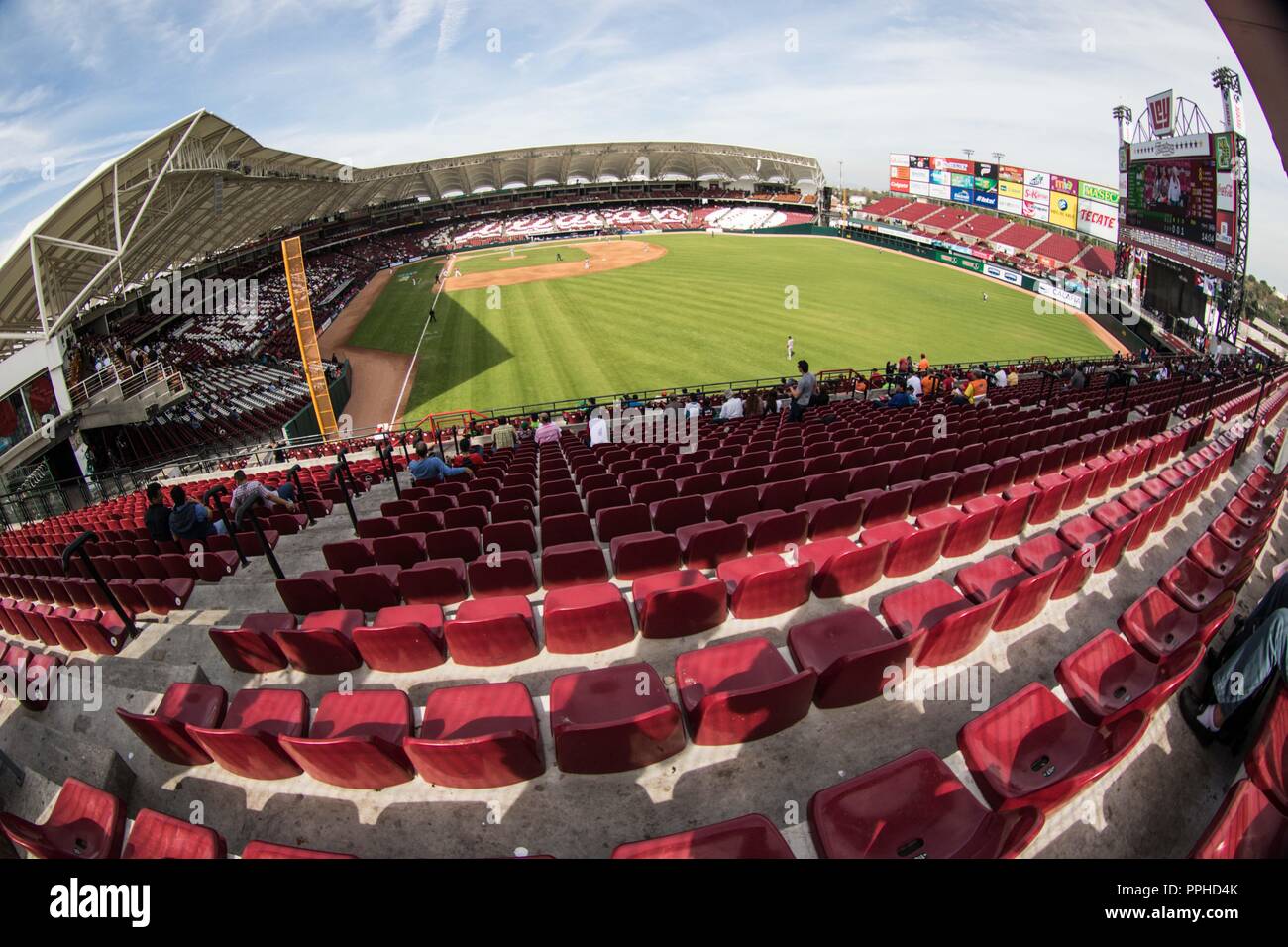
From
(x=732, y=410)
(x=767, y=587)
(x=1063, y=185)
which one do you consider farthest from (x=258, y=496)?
(x=1063, y=185)

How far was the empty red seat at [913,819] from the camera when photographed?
2693mm

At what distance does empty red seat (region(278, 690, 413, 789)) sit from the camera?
3445 millimetres

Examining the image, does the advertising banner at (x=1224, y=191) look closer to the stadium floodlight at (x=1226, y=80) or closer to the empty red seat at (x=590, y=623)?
the stadium floodlight at (x=1226, y=80)

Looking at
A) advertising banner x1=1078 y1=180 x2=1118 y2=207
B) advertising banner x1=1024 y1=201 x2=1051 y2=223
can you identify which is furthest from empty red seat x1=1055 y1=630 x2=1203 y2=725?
advertising banner x1=1024 y1=201 x2=1051 y2=223

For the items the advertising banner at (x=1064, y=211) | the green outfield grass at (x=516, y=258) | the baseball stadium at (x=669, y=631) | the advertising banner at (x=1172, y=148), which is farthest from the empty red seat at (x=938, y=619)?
the advertising banner at (x=1064, y=211)

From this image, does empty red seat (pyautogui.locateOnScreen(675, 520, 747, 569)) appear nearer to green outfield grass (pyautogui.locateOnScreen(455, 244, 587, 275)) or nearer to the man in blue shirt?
the man in blue shirt

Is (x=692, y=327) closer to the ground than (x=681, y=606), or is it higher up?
higher up

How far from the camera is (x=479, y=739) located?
10.8 ft

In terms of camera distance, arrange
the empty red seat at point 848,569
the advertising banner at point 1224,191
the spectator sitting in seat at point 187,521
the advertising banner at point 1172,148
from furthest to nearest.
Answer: the advertising banner at point 1172,148 → the advertising banner at point 1224,191 → the spectator sitting in seat at point 187,521 → the empty red seat at point 848,569

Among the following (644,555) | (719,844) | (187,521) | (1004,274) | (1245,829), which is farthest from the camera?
(1004,274)

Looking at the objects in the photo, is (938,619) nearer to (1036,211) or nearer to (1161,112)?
(1161,112)

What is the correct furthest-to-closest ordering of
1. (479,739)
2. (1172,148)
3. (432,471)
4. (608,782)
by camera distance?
(1172,148) → (432,471) → (608,782) → (479,739)

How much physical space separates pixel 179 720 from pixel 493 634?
7.55 feet

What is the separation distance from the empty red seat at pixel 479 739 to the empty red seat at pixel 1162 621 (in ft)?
15.0
